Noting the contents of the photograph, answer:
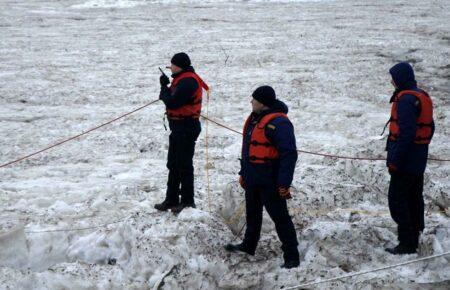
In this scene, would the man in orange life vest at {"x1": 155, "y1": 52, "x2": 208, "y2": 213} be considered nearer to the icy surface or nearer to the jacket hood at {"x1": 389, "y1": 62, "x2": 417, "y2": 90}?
the icy surface

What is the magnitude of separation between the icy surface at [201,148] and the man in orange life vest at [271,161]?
55cm

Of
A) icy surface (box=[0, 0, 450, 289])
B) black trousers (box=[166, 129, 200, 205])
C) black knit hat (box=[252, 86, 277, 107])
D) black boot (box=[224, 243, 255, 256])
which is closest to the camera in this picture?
black knit hat (box=[252, 86, 277, 107])

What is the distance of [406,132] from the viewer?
4.86m

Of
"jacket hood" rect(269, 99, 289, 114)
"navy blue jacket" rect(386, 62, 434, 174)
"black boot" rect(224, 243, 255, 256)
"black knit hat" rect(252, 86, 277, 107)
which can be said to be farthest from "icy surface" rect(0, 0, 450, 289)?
"black knit hat" rect(252, 86, 277, 107)

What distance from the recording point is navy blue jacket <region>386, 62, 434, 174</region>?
4863 millimetres

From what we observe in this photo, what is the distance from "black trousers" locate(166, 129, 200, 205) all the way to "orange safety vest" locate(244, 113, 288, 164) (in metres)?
1.34

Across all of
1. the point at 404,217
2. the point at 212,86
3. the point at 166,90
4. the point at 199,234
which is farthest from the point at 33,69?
the point at 404,217

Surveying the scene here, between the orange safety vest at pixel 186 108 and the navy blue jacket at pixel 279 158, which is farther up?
the orange safety vest at pixel 186 108

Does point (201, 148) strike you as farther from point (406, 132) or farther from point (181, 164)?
point (406, 132)

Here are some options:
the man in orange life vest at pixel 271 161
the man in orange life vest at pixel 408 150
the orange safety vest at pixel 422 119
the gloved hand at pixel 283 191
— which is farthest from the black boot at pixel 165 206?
the orange safety vest at pixel 422 119

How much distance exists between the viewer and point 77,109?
11516 mm

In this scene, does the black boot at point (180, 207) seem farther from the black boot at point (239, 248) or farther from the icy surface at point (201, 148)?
the black boot at point (239, 248)

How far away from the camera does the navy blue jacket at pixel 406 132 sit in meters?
4.86

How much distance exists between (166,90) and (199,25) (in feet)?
50.9
